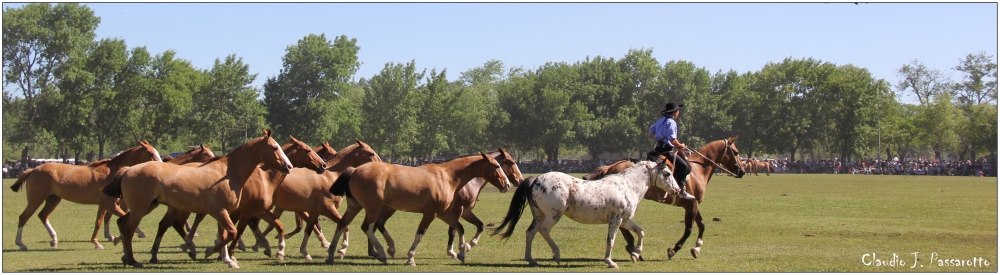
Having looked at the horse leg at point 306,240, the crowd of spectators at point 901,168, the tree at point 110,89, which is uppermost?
the tree at point 110,89

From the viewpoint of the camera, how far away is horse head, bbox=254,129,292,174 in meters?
13.2

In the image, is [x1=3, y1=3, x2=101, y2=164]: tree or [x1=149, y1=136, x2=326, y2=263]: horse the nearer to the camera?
[x1=149, y1=136, x2=326, y2=263]: horse

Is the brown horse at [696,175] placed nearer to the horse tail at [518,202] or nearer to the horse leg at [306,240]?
the horse tail at [518,202]

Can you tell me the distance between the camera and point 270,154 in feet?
43.5

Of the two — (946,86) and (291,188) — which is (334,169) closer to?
(291,188)

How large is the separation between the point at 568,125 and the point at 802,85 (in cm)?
2440

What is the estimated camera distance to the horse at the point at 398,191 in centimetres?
1396

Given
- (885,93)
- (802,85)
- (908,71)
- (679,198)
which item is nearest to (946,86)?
(908,71)

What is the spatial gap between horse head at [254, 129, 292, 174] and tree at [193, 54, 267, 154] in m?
60.2

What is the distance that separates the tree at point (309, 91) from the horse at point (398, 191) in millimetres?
64544

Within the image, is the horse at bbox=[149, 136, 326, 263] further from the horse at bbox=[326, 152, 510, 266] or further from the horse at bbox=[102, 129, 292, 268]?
the horse at bbox=[326, 152, 510, 266]

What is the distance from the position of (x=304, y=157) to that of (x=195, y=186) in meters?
1.97

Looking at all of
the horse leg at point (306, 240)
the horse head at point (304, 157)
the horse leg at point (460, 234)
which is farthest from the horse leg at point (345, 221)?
the horse leg at point (460, 234)

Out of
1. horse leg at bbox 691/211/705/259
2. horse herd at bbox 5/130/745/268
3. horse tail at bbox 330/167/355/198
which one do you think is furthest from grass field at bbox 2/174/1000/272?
horse tail at bbox 330/167/355/198
